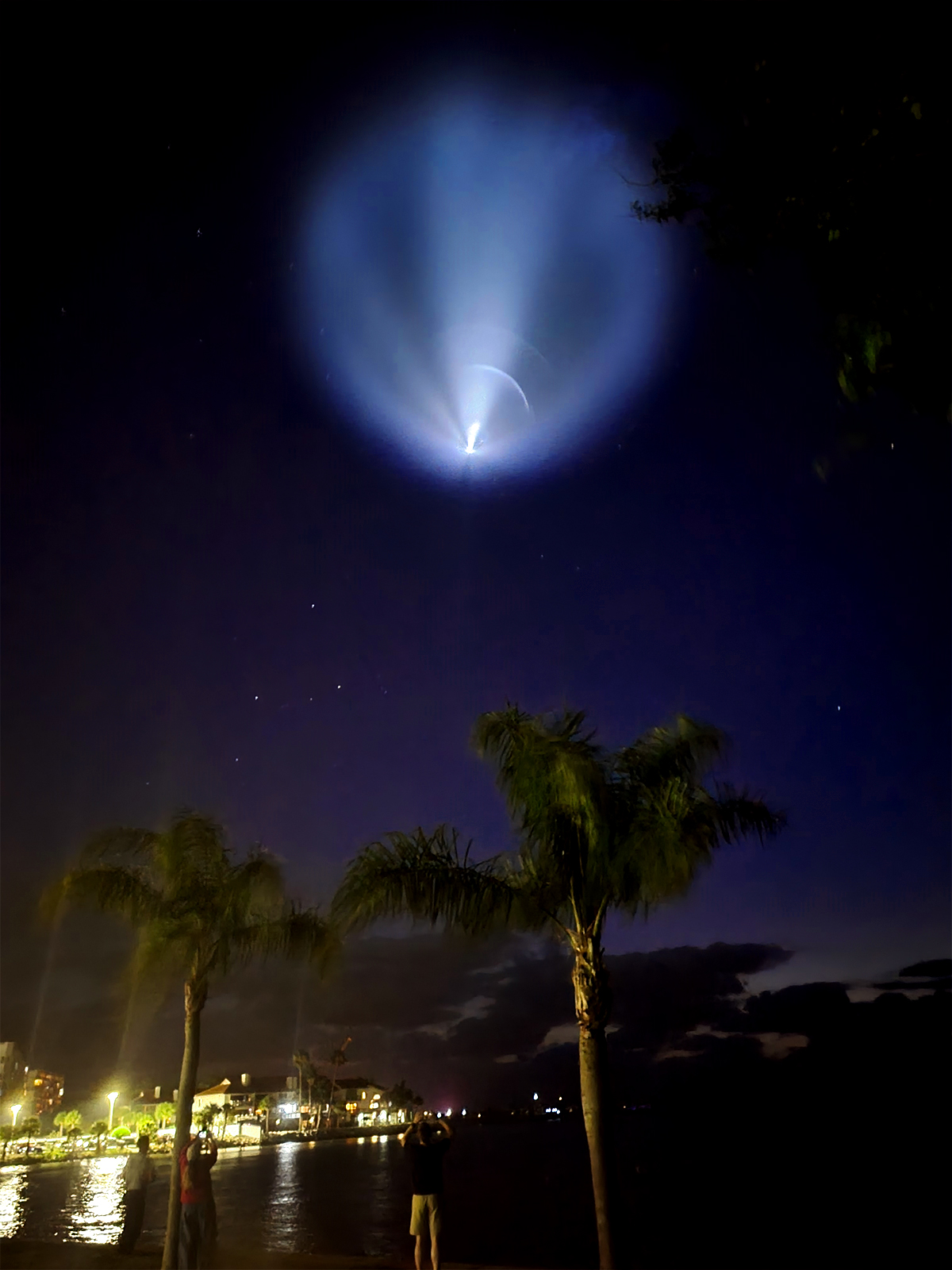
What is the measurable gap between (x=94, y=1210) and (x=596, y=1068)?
32280mm

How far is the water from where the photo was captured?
28891 mm

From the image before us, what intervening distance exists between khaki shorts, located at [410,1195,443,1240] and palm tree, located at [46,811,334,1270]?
4.74 metres

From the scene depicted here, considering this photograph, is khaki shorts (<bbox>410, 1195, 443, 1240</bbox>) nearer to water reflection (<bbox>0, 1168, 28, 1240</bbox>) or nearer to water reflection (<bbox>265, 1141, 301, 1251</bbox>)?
water reflection (<bbox>0, 1168, 28, 1240</bbox>)

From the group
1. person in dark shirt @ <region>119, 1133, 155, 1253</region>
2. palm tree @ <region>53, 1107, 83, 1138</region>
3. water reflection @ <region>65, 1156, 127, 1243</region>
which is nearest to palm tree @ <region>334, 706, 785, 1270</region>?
person in dark shirt @ <region>119, 1133, 155, 1253</region>

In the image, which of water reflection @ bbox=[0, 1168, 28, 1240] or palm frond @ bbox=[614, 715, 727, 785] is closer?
palm frond @ bbox=[614, 715, 727, 785]

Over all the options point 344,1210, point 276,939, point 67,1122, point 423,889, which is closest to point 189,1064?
point 276,939

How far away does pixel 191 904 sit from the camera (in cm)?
1438

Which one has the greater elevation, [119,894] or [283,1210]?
[119,894]

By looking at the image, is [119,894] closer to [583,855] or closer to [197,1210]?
[197,1210]

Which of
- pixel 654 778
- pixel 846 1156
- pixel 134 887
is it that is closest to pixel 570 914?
pixel 654 778

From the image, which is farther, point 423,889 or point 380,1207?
point 380,1207

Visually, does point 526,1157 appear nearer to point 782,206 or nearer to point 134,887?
point 134,887

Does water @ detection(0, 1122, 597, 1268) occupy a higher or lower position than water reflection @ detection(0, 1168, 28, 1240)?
lower

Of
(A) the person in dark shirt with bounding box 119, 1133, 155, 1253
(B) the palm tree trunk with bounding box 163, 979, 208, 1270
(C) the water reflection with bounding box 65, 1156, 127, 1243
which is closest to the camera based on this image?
(B) the palm tree trunk with bounding box 163, 979, 208, 1270
